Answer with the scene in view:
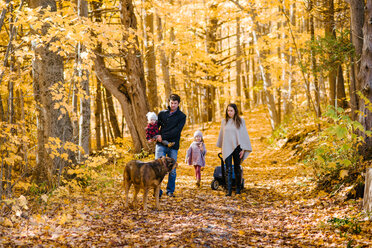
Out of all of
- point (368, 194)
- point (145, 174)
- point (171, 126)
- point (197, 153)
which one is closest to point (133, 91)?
point (197, 153)

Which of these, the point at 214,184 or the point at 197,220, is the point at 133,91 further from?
the point at 197,220

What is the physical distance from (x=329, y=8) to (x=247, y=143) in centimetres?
618

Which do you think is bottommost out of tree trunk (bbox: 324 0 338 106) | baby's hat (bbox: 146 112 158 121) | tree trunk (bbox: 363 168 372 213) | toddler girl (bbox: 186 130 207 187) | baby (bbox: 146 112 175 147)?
tree trunk (bbox: 363 168 372 213)

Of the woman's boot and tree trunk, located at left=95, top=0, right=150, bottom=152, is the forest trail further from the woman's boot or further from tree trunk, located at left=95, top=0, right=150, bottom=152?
tree trunk, located at left=95, top=0, right=150, bottom=152

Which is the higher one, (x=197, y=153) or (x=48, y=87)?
(x=48, y=87)

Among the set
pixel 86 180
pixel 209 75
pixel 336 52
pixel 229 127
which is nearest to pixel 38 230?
pixel 86 180

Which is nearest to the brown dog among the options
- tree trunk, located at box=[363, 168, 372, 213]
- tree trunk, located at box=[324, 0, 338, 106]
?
tree trunk, located at box=[363, 168, 372, 213]

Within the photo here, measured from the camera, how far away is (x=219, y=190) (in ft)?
24.8

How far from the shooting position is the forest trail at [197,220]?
4.02 meters

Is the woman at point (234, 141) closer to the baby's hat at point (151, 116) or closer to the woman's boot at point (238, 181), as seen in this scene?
the woman's boot at point (238, 181)

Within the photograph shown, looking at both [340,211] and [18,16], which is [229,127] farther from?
[18,16]

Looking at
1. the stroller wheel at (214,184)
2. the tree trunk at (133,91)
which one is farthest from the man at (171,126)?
the tree trunk at (133,91)

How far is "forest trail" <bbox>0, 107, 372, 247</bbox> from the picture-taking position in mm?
4023

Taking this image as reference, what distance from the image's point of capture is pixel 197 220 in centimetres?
512
